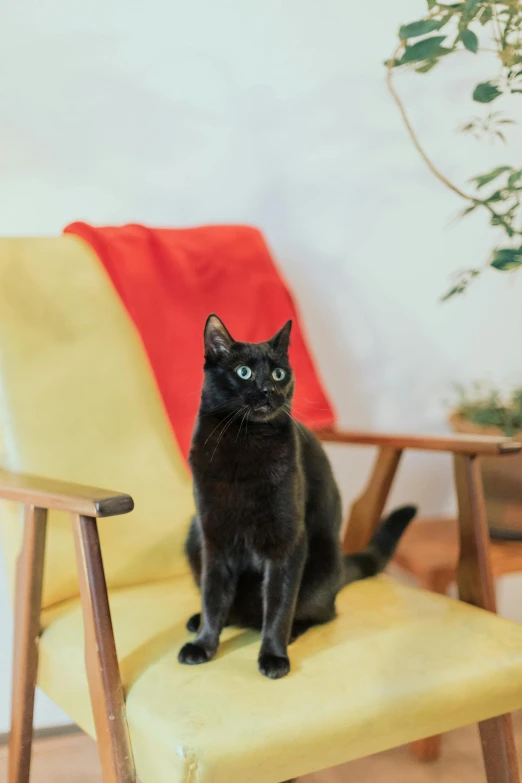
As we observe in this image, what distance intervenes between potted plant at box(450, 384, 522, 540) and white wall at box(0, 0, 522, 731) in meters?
0.28

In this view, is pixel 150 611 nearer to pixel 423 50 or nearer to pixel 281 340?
pixel 281 340

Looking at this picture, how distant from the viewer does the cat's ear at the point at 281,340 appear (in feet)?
3.20

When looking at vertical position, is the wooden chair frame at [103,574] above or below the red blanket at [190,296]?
Answer: below

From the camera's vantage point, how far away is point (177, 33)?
1.47 m

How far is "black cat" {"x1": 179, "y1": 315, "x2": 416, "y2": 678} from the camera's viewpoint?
0.91m

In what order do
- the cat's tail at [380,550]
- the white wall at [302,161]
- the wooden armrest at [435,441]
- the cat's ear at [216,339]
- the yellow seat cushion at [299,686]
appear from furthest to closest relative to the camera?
1. the white wall at [302,161]
2. the cat's tail at [380,550]
3. the wooden armrest at [435,441]
4. the cat's ear at [216,339]
5. the yellow seat cushion at [299,686]

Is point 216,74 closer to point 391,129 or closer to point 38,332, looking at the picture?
point 391,129

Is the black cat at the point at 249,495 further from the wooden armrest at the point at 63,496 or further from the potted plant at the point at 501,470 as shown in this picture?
the potted plant at the point at 501,470

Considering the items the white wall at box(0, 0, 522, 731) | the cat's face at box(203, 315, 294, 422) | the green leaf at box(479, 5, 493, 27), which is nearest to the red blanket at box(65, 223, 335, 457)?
the white wall at box(0, 0, 522, 731)

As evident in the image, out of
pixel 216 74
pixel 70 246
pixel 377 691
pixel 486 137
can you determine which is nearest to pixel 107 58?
pixel 216 74

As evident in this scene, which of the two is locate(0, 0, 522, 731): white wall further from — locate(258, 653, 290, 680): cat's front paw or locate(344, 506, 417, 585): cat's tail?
locate(258, 653, 290, 680): cat's front paw

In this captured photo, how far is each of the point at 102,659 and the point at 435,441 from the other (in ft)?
1.95

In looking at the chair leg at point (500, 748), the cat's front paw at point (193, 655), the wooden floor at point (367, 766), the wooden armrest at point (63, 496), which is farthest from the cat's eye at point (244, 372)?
the wooden floor at point (367, 766)

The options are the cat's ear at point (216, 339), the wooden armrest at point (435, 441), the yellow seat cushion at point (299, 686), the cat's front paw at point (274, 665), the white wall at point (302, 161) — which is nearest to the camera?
the yellow seat cushion at point (299, 686)
